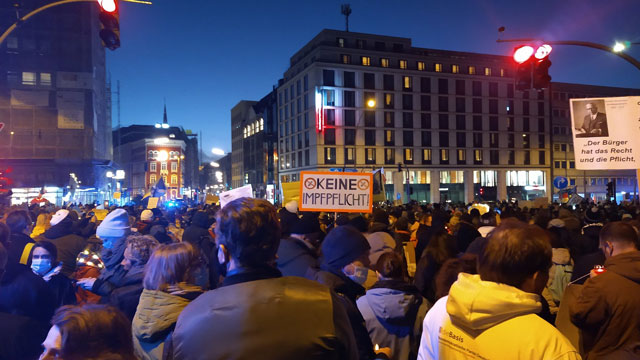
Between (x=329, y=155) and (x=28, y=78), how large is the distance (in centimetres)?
3705

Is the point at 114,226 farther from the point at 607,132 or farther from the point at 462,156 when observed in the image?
the point at 462,156

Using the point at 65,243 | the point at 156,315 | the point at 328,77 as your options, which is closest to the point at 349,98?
the point at 328,77

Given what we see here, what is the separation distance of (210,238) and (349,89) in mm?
57326

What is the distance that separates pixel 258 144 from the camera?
3371 inches

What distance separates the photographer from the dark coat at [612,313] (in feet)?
10.1

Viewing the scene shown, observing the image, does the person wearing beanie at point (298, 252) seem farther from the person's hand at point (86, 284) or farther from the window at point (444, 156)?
the window at point (444, 156)

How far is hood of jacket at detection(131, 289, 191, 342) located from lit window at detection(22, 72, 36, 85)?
5252cm

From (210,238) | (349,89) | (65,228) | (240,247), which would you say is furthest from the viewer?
(349,89)

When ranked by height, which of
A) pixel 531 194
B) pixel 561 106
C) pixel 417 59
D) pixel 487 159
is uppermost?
pixel 417 59

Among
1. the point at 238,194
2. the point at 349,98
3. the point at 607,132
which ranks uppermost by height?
the point at 349,98

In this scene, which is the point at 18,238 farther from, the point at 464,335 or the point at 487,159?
the point at 487,159

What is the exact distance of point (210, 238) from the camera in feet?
25.0

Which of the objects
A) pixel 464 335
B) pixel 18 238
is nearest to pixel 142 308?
pixel 464 335

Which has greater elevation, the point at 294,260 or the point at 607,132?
the point at 607,132
